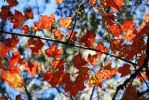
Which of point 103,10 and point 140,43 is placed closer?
point 140,43

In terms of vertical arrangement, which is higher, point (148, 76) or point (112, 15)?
point (112, 15)

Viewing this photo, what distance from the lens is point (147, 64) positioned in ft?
15.2

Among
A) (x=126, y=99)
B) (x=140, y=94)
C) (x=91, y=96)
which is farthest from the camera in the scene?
(x=91, y=96)

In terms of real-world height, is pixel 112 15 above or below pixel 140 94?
above

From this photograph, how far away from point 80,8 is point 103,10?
4.40 feet

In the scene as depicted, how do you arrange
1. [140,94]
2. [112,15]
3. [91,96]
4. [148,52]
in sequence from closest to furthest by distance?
1. [140,94]
2. [148,52]
3. [112,15]
4. [91,96]

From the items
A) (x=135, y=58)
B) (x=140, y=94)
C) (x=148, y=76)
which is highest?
(x=135, y=58)

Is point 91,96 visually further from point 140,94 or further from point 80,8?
point 140,94

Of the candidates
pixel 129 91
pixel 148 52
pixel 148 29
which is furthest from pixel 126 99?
pixel 148 29

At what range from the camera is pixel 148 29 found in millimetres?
5340

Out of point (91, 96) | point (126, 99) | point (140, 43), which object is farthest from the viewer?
point (91, 96)

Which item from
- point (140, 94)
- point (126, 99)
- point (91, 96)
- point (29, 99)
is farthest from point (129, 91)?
point (29, 99)

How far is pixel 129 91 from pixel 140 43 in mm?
2234

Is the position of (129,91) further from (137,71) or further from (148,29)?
(148,29)
